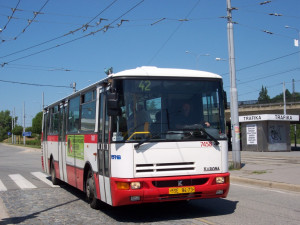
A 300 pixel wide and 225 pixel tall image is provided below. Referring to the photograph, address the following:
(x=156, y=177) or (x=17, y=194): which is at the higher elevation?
(x=156, y=177)

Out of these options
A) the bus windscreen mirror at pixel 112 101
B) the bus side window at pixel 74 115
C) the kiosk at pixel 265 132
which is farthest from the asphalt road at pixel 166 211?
the kiosk at pixel 265 132

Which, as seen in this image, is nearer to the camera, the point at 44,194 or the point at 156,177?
the point at 156,177

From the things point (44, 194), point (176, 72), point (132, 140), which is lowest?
point (44, 194)

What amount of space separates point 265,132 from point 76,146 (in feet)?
84.2

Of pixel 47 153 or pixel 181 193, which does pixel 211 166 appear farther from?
pixel 47 153

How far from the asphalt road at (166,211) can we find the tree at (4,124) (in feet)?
496

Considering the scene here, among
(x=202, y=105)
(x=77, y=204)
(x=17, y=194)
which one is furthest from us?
(x=17, y=194)

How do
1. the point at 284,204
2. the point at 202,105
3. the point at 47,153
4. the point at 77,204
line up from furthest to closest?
the point at 47,153 → the point at 77,204 → the point at 284,204 → the point at 202,105

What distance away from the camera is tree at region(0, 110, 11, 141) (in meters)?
153

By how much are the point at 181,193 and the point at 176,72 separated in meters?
2.41

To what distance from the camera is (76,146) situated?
10.3 meters

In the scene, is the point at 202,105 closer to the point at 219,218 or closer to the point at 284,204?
the point at 219,218

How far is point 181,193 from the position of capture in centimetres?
745

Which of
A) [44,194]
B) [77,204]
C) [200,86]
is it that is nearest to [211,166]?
[200,86]
